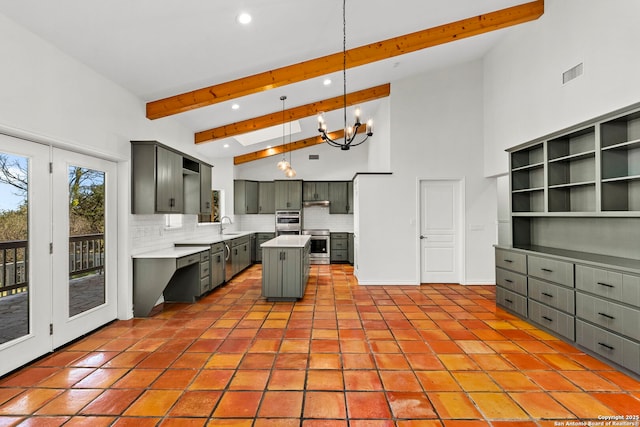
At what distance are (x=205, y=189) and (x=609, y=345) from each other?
564cm

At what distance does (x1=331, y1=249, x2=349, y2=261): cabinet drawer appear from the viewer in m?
8.67

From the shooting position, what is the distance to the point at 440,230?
5.95 m

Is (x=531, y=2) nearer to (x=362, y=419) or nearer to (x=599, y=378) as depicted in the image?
(x=599, y=378)

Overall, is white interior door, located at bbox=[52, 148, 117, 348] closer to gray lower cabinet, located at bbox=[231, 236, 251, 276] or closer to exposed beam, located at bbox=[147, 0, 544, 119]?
exposed beam, located at bbox=[147, 0, 544, 119]

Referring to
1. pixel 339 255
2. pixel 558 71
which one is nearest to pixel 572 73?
pixel 558 71

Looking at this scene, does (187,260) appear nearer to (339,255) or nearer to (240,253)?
(240,253)

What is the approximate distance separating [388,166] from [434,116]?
1.22 m

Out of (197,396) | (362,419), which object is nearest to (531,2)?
(362,419)

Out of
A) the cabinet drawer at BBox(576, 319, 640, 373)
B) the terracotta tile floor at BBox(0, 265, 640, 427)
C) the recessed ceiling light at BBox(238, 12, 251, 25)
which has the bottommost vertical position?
the terracotta tile floor at BBox(0, 265, 640, 427)

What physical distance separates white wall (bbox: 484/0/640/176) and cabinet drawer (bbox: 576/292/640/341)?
1905mm

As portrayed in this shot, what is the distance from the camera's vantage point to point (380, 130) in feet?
22.8

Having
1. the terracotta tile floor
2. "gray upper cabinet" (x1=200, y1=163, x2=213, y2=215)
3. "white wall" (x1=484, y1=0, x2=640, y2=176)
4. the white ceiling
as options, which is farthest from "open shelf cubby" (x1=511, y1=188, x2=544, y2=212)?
"gray upper cabinet" (x1=200, y1=163, x2=213, y2=215)

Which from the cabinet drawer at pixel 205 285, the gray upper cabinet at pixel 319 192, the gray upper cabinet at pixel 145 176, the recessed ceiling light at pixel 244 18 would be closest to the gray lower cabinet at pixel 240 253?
the cabinet drawer at pixel 205 285

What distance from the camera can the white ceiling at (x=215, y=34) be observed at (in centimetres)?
269
